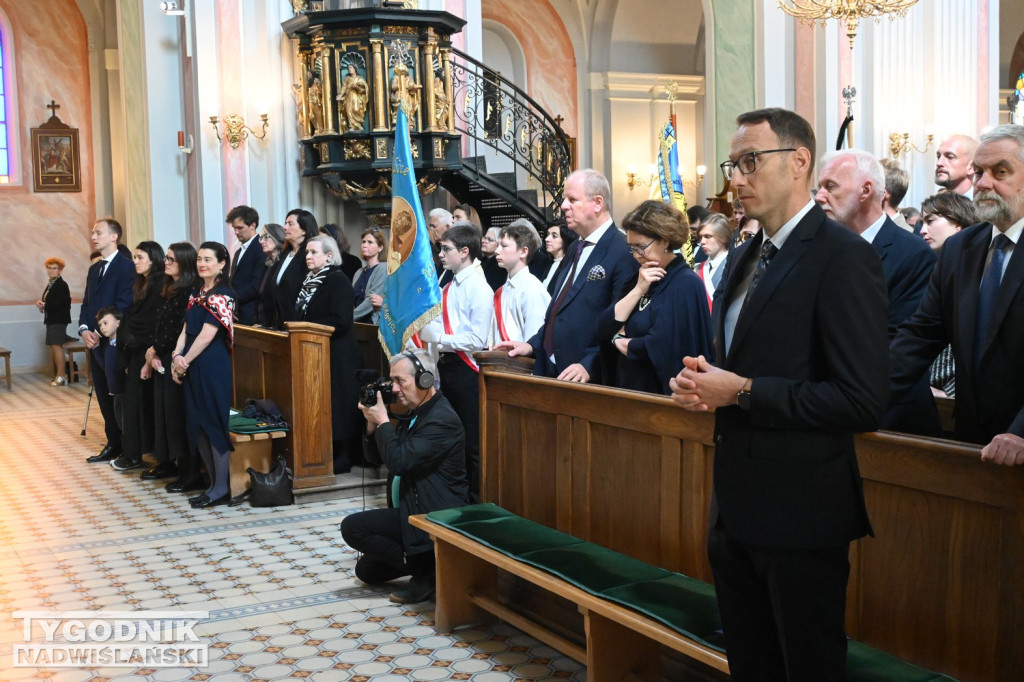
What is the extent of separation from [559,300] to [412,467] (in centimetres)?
95

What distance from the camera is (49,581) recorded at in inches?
201

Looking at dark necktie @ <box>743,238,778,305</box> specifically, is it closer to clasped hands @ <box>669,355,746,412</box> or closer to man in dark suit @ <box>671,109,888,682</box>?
man in dark suit @ <box>671,109,888,682</box>

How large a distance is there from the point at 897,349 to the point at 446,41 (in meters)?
7.70

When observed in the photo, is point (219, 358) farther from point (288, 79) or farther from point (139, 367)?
point (288, 79)

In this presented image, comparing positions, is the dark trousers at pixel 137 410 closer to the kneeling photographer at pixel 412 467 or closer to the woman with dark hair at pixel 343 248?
the woman with dark hair at pixel 343 248

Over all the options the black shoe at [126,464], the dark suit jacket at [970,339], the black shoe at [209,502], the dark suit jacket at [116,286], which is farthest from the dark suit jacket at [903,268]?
the dark suit jacket at [116,286]

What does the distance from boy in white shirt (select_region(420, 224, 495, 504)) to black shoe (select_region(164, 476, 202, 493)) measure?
2.05m

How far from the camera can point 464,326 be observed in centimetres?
594

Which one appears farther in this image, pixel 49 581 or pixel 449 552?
pixel 49 581

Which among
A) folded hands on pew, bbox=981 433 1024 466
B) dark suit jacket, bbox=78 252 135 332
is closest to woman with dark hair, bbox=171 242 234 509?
→ dark suit jacket, bbox=78 252 135 332

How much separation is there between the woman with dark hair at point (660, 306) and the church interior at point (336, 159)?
1.52ft

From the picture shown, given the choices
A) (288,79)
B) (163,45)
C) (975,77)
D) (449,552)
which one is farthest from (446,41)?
(449,552)

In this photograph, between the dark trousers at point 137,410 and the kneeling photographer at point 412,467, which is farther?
the dark trousers at point 137,410

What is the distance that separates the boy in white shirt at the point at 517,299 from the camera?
584cm
